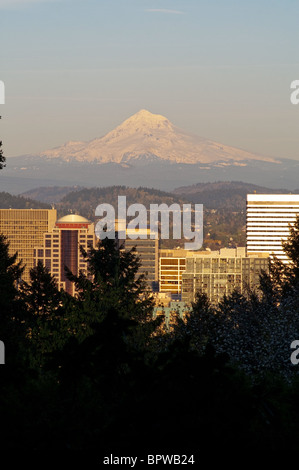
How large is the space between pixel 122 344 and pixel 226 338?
1013 inches

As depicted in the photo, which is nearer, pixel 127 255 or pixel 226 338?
pixel 226 338

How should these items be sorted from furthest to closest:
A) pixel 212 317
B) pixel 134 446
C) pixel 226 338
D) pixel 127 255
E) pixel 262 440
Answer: pixel 127 255
pixel 212 317
pixel 226 338
pixel 262 440
pixel 134 446

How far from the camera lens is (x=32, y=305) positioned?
55375 mm

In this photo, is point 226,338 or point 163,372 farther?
point 226,338

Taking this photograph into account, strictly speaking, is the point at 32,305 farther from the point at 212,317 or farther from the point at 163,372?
the point at 163,372

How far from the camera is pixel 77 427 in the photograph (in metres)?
8.39

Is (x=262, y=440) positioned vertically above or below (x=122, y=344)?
below

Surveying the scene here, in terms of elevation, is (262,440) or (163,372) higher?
(163,372)

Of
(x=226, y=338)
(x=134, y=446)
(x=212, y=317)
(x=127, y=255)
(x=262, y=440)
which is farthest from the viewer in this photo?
(x=127, y=255)

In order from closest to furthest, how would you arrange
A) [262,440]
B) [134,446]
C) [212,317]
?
1. [134,446]
2. [262,440]
3. [212,317]

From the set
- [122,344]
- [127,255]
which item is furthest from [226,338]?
[122,344]

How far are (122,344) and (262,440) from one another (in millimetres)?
1443

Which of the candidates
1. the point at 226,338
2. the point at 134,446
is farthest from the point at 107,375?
→ the point at 226,338
